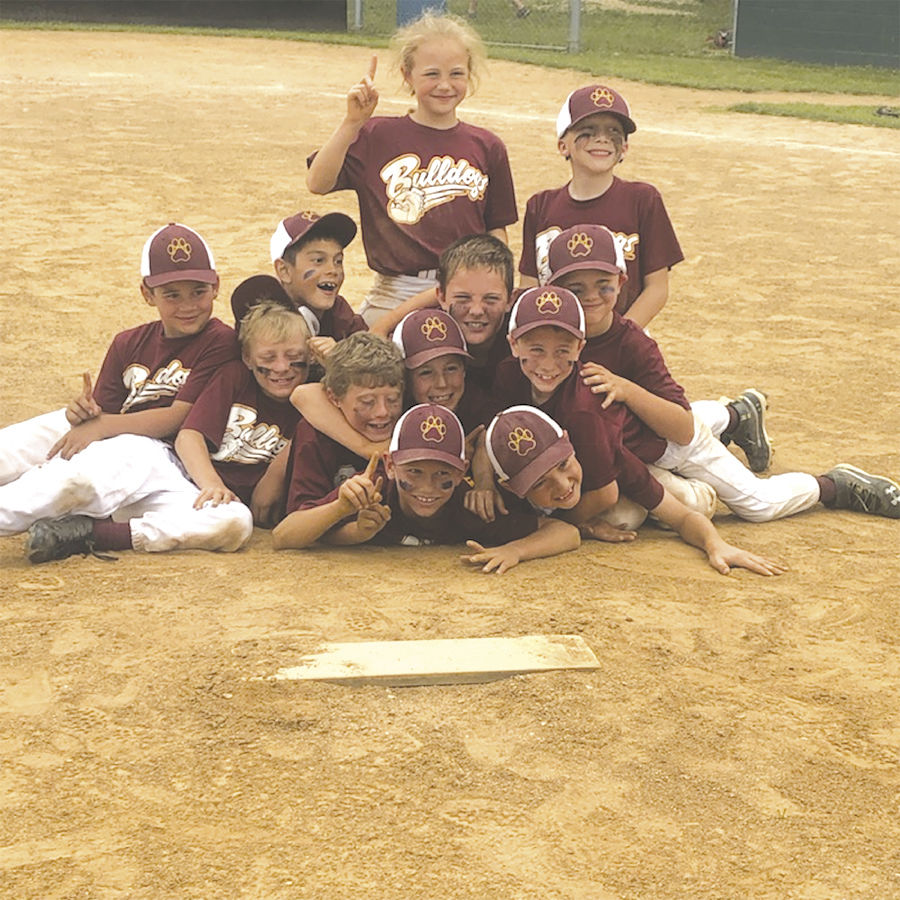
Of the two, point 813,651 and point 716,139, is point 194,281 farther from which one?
point 716,139

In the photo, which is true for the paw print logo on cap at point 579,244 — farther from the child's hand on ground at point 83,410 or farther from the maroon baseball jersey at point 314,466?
the child's hand on ground at point 83,410

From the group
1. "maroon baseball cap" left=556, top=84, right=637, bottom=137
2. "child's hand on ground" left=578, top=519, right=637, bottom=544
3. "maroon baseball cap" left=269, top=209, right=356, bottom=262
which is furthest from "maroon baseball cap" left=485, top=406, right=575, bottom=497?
"maroon baseball cap" left=556, top=84, right=637, bottom=137

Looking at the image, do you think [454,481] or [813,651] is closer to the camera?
[813,651]

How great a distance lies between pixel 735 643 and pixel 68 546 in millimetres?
1932

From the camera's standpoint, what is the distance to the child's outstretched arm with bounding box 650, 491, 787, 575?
437cm

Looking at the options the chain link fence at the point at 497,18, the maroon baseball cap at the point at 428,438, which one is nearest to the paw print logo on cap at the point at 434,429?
the maroon baseball cap at the point at 428,438

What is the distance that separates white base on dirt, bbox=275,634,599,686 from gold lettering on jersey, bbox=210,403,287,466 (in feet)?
4.20

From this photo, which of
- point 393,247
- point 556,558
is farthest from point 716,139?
point 556,558

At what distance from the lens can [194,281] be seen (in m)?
4.83

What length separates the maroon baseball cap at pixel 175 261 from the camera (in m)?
4.77

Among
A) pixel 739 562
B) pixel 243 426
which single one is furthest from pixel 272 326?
pixel 739 562

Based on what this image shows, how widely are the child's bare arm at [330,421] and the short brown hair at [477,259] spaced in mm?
536

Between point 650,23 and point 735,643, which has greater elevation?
point 650,23

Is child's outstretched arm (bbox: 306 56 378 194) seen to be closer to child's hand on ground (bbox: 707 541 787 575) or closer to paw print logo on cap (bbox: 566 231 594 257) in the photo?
paw print logo on cap (bbox: 566 231 594 257)
